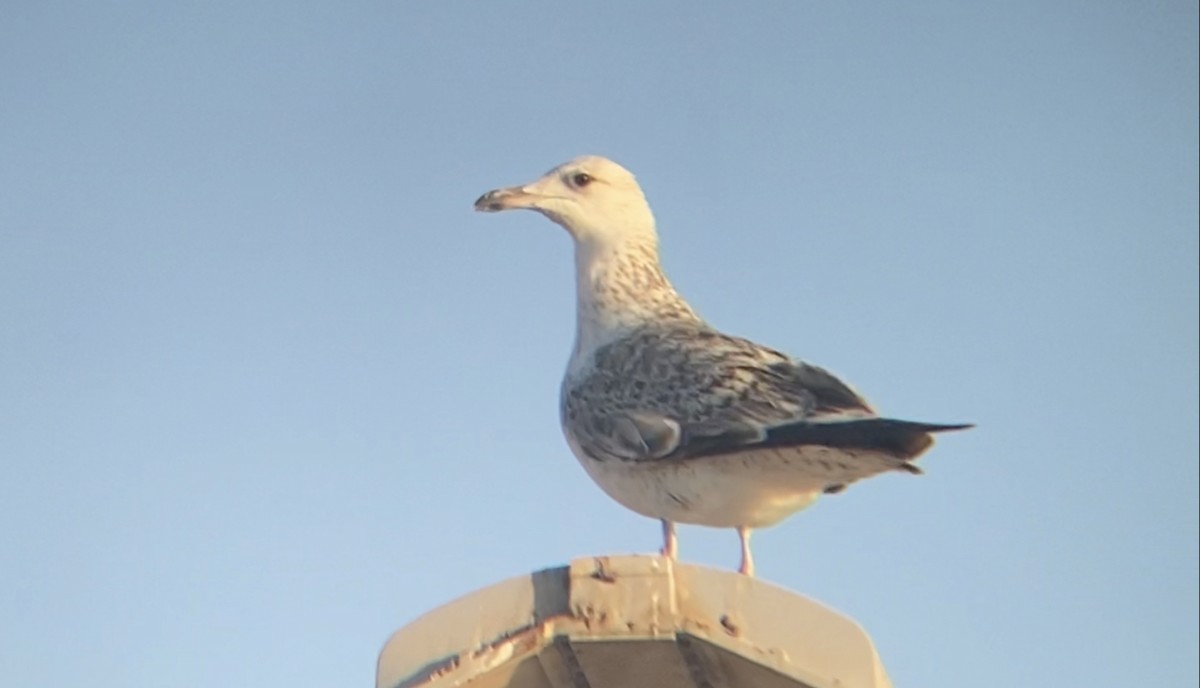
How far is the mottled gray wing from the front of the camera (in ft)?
14.1

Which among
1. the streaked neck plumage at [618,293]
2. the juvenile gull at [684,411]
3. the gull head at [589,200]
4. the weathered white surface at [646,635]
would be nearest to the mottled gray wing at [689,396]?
the juvenile gull at [684,411]

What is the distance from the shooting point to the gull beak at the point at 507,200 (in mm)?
5598

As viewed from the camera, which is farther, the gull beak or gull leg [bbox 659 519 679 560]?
the gull beak

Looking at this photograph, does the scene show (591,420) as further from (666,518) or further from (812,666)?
(812,666)

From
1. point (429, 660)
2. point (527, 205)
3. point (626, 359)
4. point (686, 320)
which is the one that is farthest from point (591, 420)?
→ point (429, 660)

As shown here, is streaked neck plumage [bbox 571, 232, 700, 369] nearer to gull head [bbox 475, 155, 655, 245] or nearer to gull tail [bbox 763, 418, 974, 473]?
gull head [bbox 475, 155, 655, 245]

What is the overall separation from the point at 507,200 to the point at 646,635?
132 inches

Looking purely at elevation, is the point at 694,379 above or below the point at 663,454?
above

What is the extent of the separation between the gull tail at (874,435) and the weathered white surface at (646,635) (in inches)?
44.8

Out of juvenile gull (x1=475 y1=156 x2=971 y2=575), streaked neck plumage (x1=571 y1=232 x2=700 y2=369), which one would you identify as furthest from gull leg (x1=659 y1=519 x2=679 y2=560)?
streaked neck plumage (x1=571 y1=232 x2=700 y2=369)

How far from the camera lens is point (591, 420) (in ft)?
16.0

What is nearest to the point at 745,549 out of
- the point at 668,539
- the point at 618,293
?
the point at 668,539

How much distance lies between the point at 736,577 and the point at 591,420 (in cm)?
236

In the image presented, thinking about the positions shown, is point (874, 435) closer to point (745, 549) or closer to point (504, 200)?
point (745, 549)
